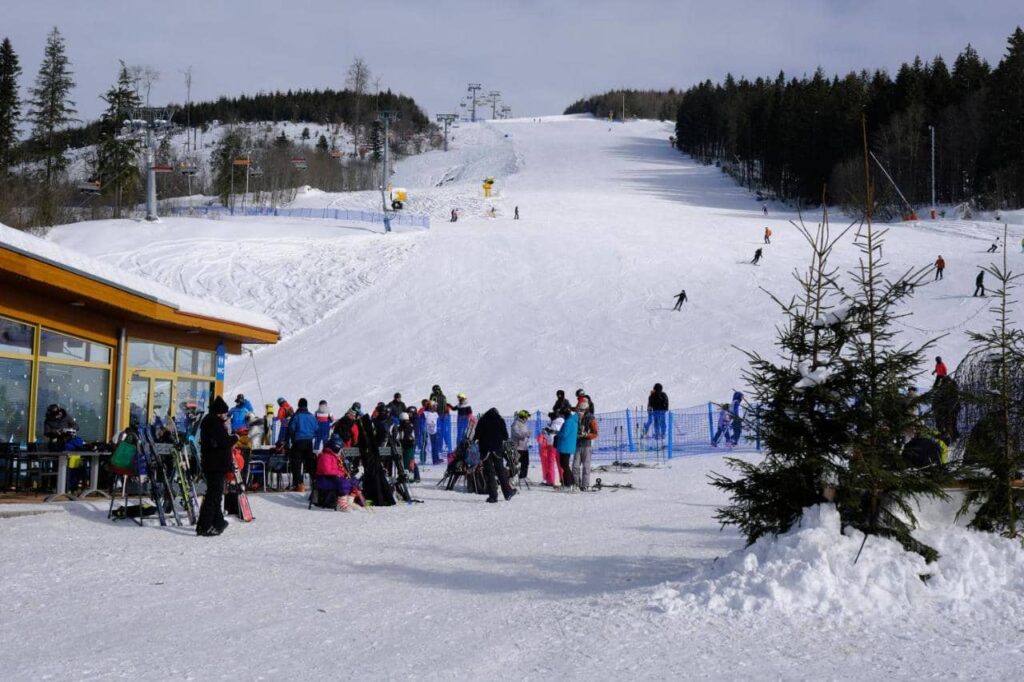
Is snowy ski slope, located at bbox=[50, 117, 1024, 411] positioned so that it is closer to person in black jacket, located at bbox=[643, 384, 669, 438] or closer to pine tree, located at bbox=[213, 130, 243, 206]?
person in black jacket, located at bbox=[643, 384, 669, 438]

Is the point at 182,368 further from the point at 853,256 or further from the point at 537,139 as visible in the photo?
the point at 537,139

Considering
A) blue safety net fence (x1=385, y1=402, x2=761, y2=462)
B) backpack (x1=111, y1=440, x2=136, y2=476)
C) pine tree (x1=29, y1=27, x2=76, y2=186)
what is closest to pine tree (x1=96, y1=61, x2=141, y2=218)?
pine tree (x1=29, y1=27, x2=76, y2=186)

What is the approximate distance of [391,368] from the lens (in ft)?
107

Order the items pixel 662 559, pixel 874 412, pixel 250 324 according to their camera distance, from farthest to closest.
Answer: pixel 250 324, pixel 662 559, pixel 874 412

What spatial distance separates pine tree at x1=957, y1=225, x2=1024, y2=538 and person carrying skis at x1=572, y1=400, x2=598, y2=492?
722 centimetres

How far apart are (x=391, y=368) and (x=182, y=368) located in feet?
50.8

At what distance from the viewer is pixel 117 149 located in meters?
81.6

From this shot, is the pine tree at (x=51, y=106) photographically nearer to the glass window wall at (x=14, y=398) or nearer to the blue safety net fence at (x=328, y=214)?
the blue safety net fence at (x=328, y=214)

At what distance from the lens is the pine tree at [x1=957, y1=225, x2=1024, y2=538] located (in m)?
7.40

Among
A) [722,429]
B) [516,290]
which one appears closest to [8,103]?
[516,290]

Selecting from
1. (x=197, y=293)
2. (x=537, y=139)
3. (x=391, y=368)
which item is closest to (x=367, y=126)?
(x=537, y=139)

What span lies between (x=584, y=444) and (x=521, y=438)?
4.10 feet

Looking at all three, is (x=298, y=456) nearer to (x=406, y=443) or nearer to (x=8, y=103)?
(x=406, y=443)

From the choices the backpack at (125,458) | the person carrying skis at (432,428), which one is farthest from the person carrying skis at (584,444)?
the backpack at (125,458)
